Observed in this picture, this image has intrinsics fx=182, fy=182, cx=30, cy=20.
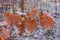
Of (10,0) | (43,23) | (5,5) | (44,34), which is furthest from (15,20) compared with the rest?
(5,5)

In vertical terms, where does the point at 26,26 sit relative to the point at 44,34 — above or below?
above

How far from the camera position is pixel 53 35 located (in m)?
2.40

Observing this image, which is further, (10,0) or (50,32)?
(10,0)

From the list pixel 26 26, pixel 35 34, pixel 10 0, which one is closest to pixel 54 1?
pixel 10 0

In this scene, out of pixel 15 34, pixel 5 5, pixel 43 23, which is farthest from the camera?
pixel 5 5

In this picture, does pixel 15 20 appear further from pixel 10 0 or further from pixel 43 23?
pixel 10 0

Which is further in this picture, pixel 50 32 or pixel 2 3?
pixel 2 3

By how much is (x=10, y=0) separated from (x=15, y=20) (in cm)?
135

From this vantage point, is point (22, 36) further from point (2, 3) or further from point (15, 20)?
point (2, 3)

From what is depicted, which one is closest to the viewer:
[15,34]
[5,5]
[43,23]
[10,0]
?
[43,23]

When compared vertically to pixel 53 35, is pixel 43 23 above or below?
above

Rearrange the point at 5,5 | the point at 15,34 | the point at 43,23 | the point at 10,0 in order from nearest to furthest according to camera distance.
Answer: the point at 43,23 < the point at 15,34 < the point at 10,0 < the point at 5,5

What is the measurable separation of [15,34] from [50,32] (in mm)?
466

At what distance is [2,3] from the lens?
316cm
